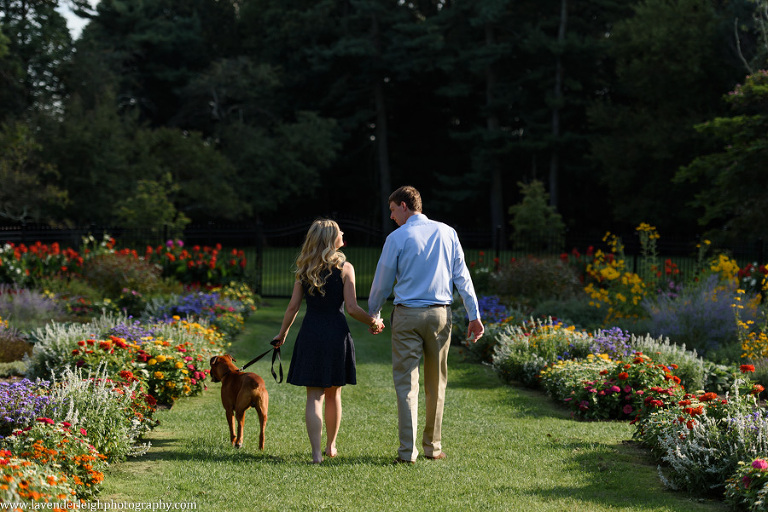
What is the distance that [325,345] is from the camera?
5.26 m

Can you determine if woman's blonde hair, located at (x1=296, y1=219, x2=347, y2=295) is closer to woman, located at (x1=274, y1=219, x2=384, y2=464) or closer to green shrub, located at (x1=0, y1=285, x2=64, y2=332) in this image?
woman, located at (x1=274, y1=219, x2=384, y2=464)

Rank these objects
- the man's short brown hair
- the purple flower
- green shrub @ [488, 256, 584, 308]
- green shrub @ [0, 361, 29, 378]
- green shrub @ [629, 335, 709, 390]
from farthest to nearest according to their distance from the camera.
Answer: green shrub @ [488, 256, 584, 308] < green shrub @ [0, 361, 29, 378] < green shrub @ [629, 335, 709, 390] < the man's short brown hair < the purple flower

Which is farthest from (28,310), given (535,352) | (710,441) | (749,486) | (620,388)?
(749,486)

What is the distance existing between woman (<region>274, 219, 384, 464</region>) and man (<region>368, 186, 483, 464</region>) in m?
0.20

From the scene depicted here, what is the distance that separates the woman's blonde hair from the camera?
5.18 metres

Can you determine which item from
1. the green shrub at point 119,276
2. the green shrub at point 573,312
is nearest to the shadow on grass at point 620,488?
the green shrub at point 573,312

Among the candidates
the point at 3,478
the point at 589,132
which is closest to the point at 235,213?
the point at 589,132

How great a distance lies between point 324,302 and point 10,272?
971 cm

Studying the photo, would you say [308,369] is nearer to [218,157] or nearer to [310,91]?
[218,157]

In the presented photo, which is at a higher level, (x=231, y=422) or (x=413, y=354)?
(x=413, y=354)

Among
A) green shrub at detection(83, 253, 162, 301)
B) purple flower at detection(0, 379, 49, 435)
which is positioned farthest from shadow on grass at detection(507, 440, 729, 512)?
green shrub at detection(83, 253, 162, 301)

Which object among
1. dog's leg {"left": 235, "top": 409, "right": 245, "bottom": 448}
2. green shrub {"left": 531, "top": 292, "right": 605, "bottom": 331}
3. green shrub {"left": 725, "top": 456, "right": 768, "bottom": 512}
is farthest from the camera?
green shrub {"left": 531, "top": 292, "right": 605, "bottom": 331}

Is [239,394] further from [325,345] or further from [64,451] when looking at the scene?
[64,451]

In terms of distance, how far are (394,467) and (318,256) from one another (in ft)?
4.85
